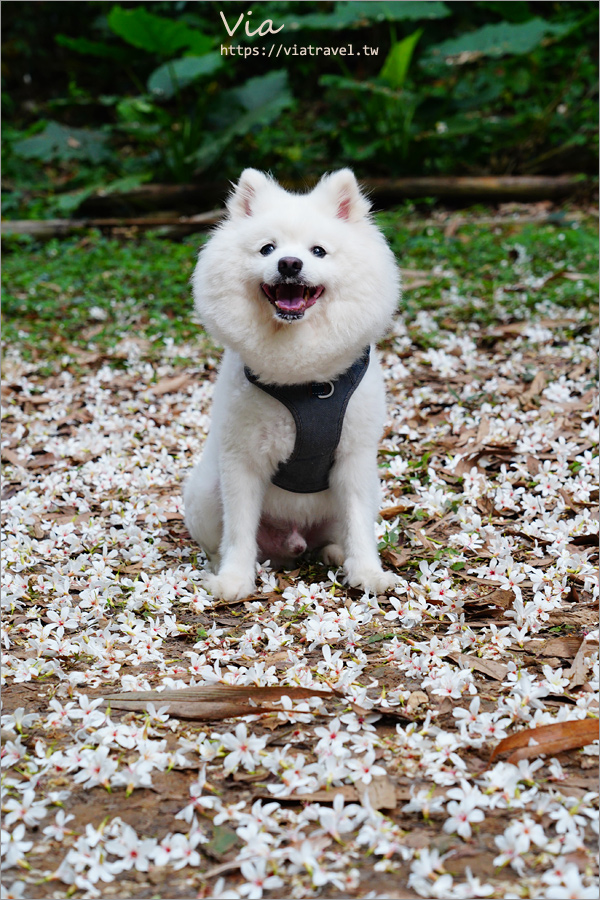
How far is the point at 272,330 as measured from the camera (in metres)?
3.07

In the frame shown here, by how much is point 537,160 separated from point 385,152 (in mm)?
1924

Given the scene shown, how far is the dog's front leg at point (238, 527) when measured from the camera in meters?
3.23

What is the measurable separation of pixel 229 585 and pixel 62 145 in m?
8.43

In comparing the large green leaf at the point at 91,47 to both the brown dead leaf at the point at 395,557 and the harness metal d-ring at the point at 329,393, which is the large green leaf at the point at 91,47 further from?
the brown dead leaf at the point at 395,557

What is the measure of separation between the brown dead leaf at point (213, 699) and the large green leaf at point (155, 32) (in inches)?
342

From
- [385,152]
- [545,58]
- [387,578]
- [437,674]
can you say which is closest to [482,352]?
[387,578]

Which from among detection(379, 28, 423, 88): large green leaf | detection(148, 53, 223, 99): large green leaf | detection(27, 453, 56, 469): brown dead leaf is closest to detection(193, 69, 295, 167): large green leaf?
detection(148, 53, 223, 99): large green leaf

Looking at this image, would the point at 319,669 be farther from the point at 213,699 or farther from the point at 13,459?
the point at 13,459

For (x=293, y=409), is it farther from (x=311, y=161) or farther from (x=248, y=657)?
(x=311, y=161)

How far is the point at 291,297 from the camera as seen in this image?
3.02 meters

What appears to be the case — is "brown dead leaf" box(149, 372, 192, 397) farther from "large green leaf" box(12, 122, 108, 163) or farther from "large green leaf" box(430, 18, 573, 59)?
"large green leaf" box(430, 18, 573, 59)

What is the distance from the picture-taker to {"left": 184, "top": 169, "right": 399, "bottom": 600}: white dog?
10.0 feet

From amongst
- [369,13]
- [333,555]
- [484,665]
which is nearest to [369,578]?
[333,555]

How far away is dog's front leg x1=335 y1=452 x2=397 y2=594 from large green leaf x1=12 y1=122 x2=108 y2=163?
8.19 m
